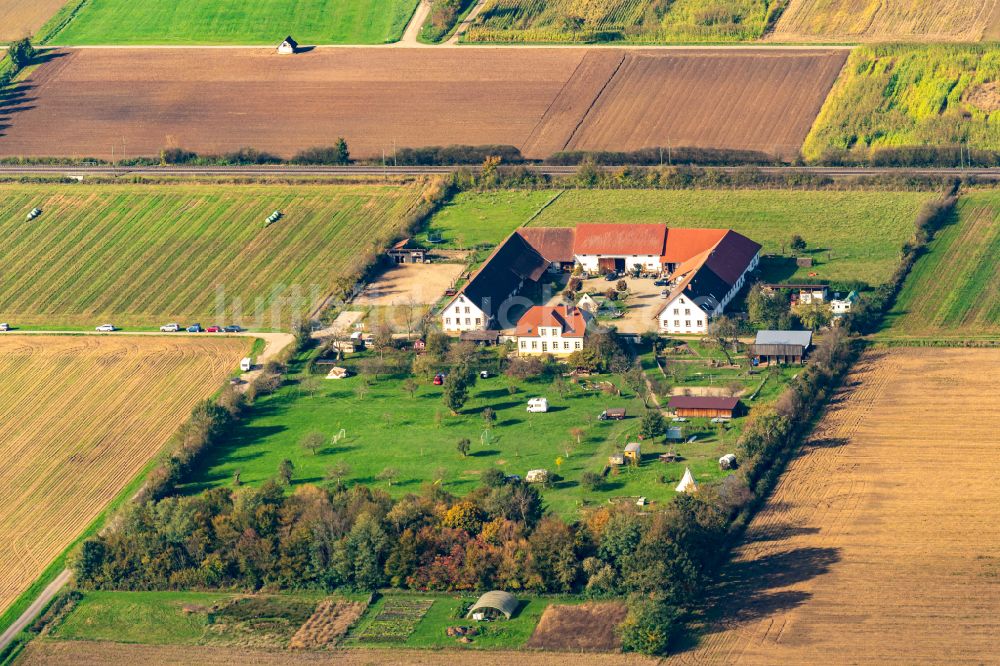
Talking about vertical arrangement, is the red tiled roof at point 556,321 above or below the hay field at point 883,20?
below

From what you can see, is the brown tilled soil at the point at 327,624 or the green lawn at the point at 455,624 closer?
the green lawn at the point at 455,624

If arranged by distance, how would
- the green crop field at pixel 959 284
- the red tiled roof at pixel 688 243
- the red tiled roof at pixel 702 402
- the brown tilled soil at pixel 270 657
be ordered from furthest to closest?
the red tiled roof at pixel 688 243 < the green crop field at pixel 959 284 < the red tiled roof at pixel 702 402 < the brown tilled soil at pixel 270 657

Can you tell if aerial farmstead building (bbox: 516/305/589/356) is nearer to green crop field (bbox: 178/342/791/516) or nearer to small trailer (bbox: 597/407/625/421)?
green crop field (bbox: 178/342/791/516)

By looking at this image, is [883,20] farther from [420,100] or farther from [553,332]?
[553,332]

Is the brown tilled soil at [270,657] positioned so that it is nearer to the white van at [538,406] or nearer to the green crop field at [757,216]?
the white van at [538,406]

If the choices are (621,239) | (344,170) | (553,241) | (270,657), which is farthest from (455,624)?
(344,170)

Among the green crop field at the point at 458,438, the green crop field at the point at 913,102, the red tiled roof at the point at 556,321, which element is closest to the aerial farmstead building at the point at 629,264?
the red tiled roof at the point at 556,321

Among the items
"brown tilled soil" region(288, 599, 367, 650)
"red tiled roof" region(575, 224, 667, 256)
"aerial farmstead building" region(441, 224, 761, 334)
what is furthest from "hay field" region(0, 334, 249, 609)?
"red tiled roof" region(575, 224, 667, 256)
